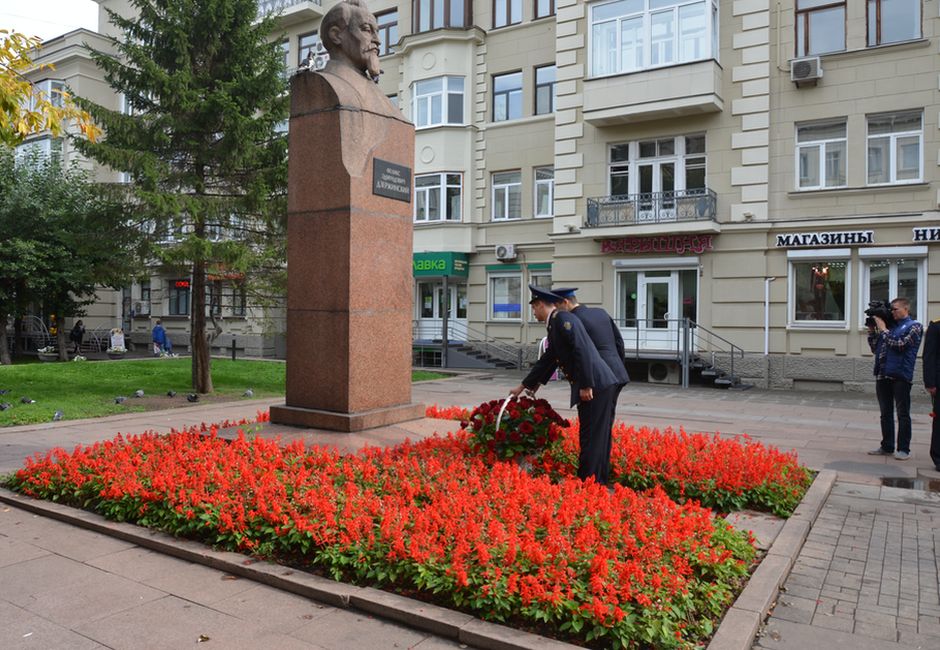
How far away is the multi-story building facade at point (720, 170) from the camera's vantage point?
18.8m

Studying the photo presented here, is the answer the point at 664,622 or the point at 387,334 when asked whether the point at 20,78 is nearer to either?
the point at 387,334

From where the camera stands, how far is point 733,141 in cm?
2053

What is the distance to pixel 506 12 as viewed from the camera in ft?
86.1

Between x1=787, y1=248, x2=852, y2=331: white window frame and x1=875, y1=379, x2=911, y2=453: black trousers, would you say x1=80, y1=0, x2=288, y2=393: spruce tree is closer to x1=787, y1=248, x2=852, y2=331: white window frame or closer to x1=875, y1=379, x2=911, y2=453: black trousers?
x1=875, y1=379, x2=911, y2=453: black trousers

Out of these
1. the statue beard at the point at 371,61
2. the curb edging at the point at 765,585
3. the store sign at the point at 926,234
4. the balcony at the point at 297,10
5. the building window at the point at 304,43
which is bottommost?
the curb edging at the point at 765,585

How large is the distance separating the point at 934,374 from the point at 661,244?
1288cm

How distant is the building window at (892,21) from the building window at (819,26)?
682 millimetres

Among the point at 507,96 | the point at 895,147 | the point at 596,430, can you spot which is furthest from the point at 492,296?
the point at 596,430

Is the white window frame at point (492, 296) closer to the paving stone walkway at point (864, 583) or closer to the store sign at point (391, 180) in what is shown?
the store sign at point (391, 180)

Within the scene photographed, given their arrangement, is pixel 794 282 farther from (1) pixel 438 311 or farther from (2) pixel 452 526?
(2) pixel 452 526

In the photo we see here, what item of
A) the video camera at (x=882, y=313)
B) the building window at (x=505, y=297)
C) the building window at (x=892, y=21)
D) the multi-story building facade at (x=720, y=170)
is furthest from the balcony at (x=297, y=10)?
the video camera at (x=882, y=313)

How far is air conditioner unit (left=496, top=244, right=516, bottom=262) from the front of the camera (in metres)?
25.4

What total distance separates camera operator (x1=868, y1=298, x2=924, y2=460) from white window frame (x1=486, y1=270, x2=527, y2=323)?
53.2ft

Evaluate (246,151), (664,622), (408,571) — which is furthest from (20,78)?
(664,622)
